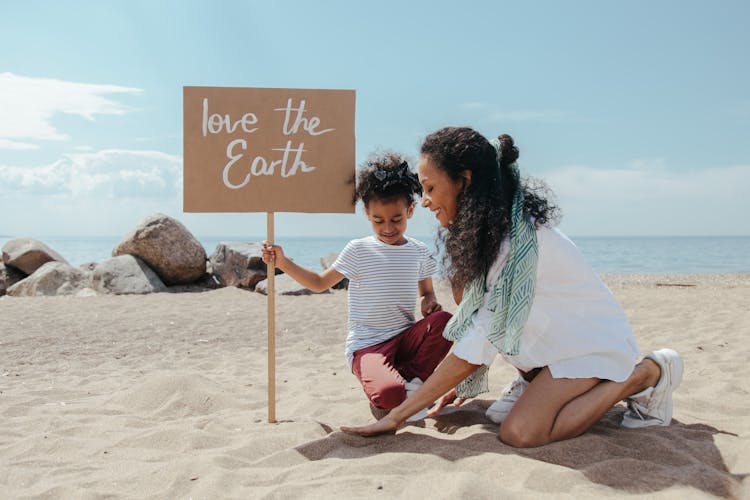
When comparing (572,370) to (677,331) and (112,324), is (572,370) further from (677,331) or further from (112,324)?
(112,324)

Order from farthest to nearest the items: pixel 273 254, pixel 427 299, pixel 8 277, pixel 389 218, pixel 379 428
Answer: pixel 8 277
pixel 427 299
pixel 389 218
pixel 273 254
pixel 379 428

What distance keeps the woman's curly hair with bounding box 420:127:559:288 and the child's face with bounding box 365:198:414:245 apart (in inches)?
23.5

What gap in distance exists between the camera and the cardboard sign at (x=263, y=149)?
343 centimetres

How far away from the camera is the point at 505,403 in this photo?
316cm

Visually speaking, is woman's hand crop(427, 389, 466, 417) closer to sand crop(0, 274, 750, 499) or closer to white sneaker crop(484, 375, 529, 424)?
sand crop(0, 274, 750, 499)

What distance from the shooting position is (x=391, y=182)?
11.1 feet

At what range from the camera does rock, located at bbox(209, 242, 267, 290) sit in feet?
36.0

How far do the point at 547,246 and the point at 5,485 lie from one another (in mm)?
2488

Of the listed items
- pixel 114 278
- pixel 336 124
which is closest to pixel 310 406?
pixel 336 124

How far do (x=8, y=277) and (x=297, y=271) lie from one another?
11535mm

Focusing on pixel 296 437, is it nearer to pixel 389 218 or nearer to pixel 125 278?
pixel 389 218

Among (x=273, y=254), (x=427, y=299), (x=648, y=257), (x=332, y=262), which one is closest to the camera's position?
(x=273, y=254)

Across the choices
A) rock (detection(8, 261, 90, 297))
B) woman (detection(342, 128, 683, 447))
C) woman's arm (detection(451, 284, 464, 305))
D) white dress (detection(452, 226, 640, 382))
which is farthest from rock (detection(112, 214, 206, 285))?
white dress (detection(452, 226, 640, 382))

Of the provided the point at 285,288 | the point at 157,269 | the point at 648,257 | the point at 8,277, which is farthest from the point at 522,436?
the point at 648,257
